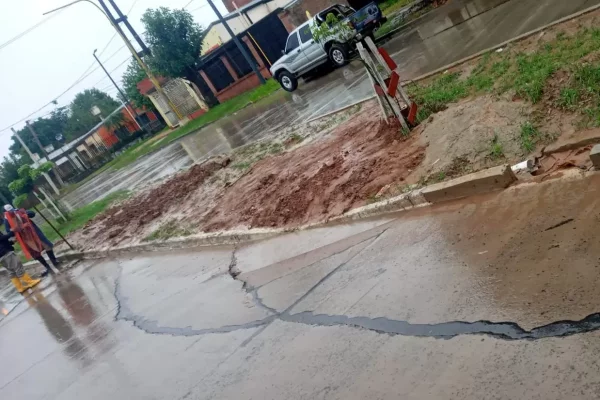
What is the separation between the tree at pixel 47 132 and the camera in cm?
8044

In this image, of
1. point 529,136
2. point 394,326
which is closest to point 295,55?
point 529,136

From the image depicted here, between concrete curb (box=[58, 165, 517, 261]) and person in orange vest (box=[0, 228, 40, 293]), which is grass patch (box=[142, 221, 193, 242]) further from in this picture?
person in orange vest (box=[0, 228, 40, 293])

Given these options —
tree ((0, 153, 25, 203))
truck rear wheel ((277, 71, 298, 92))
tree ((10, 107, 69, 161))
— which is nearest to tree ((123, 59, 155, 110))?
tree ((0, 153, 25, 203))

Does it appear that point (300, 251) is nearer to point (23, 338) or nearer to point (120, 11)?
point (23, 338)

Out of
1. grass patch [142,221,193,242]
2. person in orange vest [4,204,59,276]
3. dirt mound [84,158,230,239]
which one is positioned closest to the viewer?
grass patch [142,221,193,242]

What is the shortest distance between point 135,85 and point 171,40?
877 inches

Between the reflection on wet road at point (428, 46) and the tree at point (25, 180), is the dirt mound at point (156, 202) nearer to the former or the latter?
the reflection on wet road at point (428, 46)

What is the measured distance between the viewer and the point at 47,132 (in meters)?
84.3

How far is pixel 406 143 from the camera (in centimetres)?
754

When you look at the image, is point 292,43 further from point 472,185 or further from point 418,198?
point 472,185

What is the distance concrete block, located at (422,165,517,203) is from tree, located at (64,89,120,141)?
7900 centimetres

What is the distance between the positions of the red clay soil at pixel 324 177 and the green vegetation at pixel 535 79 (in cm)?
93

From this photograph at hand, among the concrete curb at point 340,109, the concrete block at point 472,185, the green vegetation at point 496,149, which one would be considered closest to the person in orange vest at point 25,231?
the concrete curb at point 340,109

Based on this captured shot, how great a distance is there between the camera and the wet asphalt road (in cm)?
329
